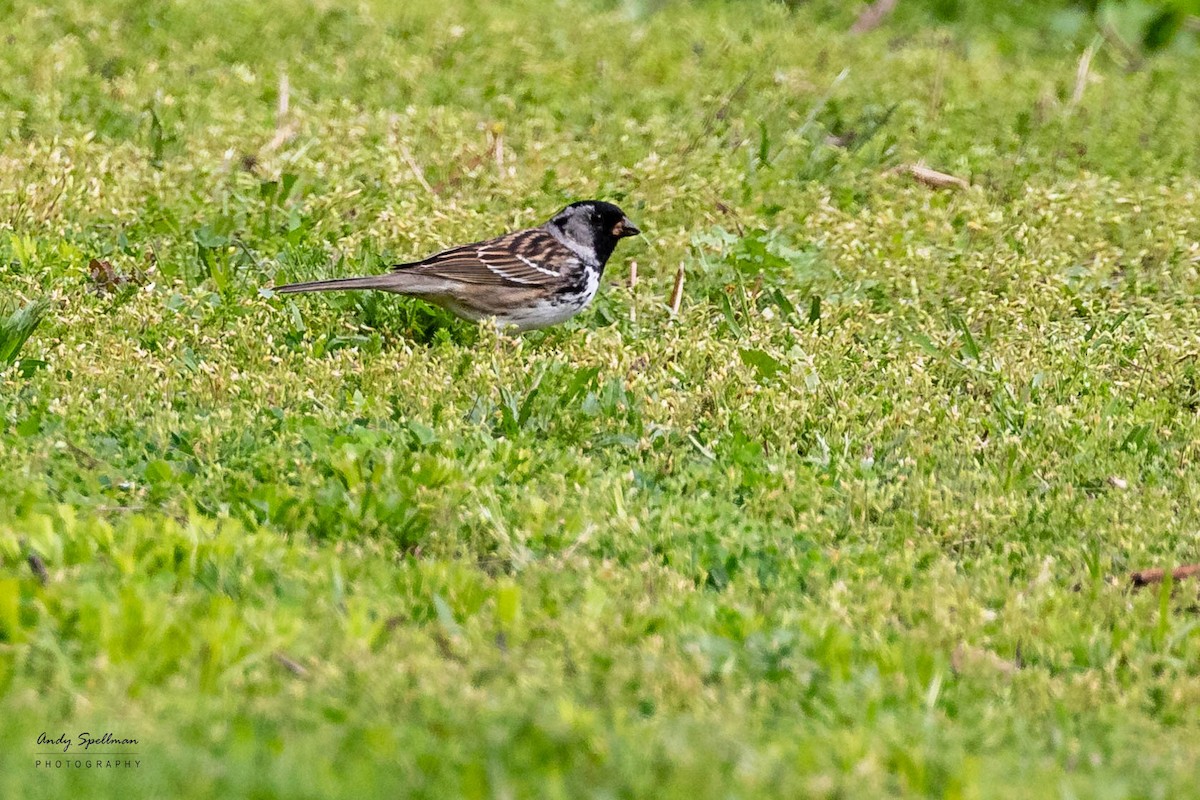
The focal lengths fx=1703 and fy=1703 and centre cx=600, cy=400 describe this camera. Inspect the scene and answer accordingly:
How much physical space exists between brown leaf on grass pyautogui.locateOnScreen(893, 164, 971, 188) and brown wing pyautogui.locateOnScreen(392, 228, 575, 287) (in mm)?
3713

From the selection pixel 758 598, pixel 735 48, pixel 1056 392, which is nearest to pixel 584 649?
pixel 758 598

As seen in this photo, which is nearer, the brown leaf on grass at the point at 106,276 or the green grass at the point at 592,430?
the green grass at the point at 592,430

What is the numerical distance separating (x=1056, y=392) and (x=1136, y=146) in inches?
216

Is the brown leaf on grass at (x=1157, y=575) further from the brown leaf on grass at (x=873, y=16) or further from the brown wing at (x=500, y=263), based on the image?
the brown leaf on grass at (x=873, y=16)

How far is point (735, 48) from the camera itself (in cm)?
1548

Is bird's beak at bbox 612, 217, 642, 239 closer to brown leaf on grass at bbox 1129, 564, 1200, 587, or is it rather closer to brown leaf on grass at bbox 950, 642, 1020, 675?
brown leaf on grass at bbox 1129, 564, 1200, 587

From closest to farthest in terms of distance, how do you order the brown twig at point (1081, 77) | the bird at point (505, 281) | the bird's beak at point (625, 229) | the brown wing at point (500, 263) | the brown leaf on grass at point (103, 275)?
the bird at point (505, 281) < the brown wing at point (500, 263) < the brown leaf on grass at point (103, 275) < the bird's beak at point (625, 229) < the brown twig at point (1081, 77)

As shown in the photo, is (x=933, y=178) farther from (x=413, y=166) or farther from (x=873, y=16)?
(x=873, y=16)

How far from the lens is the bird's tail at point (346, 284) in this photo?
884 centimetres

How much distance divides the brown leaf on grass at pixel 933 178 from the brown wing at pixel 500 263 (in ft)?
12.2

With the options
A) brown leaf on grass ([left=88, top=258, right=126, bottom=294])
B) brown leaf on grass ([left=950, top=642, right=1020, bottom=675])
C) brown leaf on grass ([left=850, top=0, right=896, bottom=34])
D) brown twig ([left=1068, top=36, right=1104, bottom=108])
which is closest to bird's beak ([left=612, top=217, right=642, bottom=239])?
brown leaf on grass ([left=88, top=258, right=126, bottom=294])

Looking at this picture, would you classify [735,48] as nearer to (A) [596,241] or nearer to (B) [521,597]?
(A) [596,241]

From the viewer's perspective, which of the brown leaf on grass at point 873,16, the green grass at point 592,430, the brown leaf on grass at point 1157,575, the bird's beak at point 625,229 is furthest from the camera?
the brown leaf on grass at point 873,16

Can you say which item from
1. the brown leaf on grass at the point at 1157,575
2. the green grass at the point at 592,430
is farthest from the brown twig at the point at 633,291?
the brown leaf on grass at the point at 1157,575
